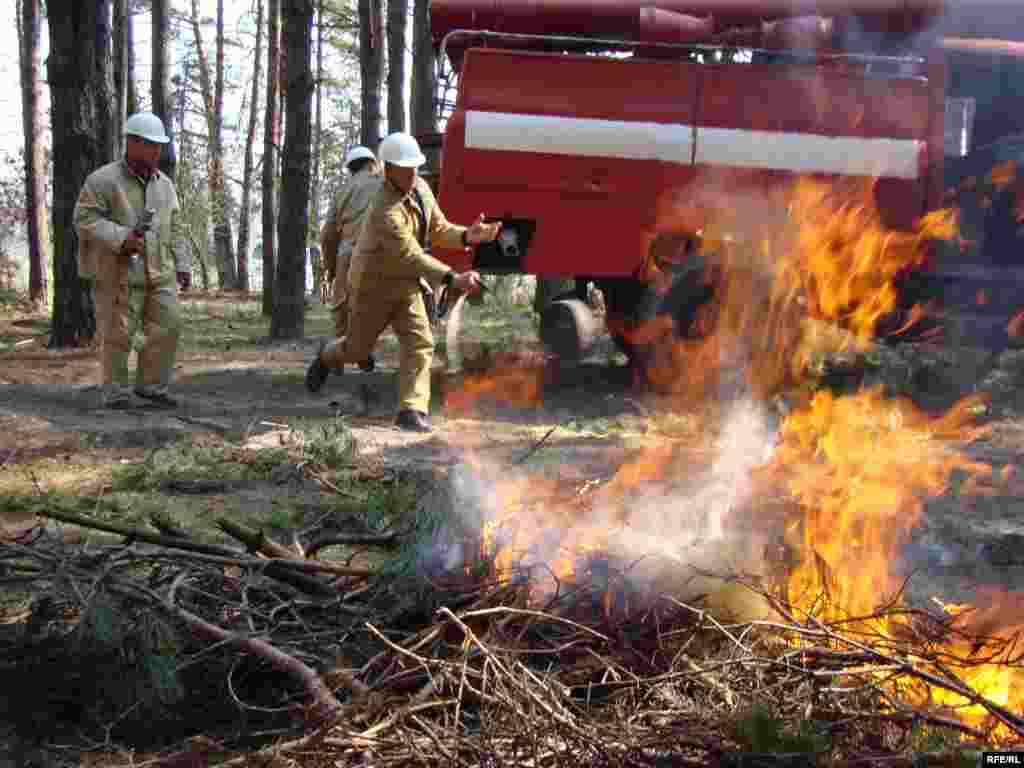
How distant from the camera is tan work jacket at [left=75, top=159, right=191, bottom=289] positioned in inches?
329

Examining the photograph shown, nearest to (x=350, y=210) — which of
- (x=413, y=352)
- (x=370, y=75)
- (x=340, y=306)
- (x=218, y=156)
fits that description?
(x=340, y=306)

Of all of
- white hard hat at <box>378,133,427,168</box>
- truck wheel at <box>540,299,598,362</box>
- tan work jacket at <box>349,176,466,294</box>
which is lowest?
truck wheel at <box>540,299,598,362</box>

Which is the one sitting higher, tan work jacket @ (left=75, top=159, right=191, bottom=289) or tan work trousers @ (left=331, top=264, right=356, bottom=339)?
tan work jacket @ (left=75, top=159, right=191, bottom=289)

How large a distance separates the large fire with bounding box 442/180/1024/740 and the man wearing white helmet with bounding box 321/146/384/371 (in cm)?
135

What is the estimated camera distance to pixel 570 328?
1080cm

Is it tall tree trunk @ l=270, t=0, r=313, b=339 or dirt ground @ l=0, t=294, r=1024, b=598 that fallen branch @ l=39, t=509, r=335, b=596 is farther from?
tall tree trunk @ l=270, t=0, r=313, b=339

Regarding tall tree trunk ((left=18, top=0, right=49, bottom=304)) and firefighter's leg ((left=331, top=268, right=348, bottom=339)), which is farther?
tall tree trunk ((left=18, top=0, right=49, bottom=304))

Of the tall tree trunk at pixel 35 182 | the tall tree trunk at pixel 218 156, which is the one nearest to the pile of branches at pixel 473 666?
the tall tree trunk at pixel 35 182

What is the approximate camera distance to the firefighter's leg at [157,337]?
28.5 feet

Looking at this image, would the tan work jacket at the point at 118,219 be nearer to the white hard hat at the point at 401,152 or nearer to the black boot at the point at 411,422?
the white hard hat at the point at 401,152

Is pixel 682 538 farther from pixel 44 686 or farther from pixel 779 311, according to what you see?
pixel 779 311

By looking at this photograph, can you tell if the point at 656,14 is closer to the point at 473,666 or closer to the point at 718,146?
the point at 718,146

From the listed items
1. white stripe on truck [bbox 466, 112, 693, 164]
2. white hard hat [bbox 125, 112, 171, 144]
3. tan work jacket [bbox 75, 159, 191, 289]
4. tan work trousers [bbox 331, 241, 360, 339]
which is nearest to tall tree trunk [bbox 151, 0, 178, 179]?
tan work trousers [bbox 331, 241, 360, 339]

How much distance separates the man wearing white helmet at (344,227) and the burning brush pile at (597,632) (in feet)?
17.0
